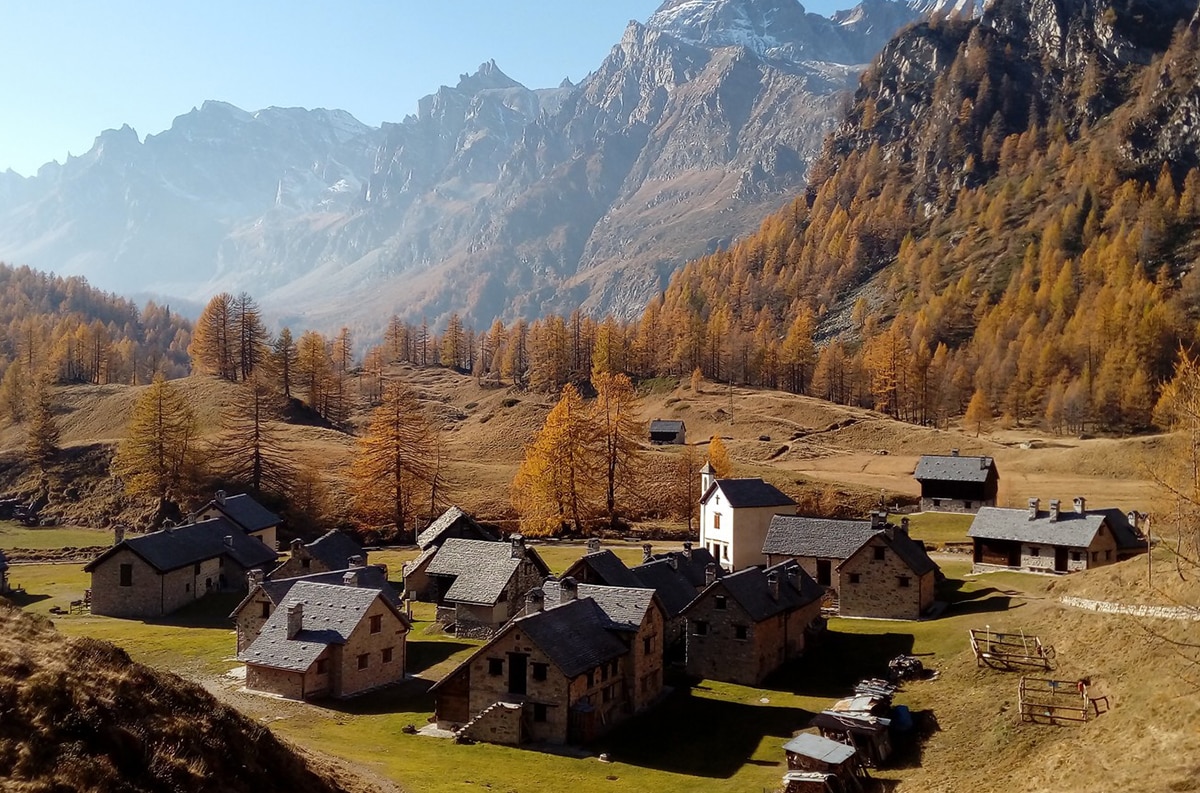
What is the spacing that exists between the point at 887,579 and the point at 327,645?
3680cm

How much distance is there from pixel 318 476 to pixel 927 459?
68.2m

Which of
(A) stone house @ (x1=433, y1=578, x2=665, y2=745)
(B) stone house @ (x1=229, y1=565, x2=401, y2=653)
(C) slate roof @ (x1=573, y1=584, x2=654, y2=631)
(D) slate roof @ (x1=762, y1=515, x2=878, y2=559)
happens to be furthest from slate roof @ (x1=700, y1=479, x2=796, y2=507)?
(B) stone house @ (x1=229, y1=565, x2=401, y2=653)

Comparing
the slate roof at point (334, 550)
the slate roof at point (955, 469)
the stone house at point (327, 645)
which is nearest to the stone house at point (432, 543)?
the slate roof at point (334, 550)

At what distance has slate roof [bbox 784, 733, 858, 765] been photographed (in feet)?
124

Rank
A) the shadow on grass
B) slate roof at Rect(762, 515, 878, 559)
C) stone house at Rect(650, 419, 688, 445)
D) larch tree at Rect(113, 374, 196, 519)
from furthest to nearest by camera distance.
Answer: stone house at Rect(650, 419, 688, 445), larch tree at Rect(113, 374, 196, 519), slate roof at Rect(762, 515, 878, 559), the shadow on grass

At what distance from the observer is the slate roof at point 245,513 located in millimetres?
84812

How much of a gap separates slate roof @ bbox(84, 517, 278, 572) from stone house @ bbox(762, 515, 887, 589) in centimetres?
4349

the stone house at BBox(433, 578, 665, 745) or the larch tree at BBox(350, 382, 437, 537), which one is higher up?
the larch tree at BBox(350, 382, 437, 537)

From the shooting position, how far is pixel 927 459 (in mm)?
98750

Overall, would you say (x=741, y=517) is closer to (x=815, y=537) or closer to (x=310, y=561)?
(x=815, y=537)

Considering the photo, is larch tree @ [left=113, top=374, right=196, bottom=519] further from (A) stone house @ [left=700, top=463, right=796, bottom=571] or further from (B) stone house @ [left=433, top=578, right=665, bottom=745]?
(B) stone house @ [left=433, top=578, right=665, bottom=745]

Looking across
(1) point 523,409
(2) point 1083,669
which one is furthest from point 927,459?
(1) point 523,409

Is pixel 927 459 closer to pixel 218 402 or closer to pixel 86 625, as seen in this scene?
pixel 86 625

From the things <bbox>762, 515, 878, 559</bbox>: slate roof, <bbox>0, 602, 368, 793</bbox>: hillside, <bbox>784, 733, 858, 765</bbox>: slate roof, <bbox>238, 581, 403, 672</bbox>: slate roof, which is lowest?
<bbox>784, 733, 858, 765</bbox>: slate roof
